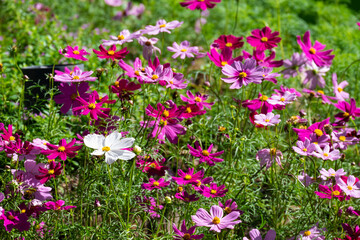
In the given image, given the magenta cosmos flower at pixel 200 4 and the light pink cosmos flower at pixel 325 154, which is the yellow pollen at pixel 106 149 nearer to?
the light pink cosmos flower at pixel 325 154

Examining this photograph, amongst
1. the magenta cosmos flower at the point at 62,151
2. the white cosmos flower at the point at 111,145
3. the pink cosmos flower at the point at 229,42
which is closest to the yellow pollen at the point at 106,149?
the white cosmos flower at the point at 111,145

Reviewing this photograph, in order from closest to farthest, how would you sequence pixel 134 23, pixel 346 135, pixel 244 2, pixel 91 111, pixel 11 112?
pixel 91 111 → pixel 346 135 → pixel 11 112 → pixel 134 23 → pixel 244 2

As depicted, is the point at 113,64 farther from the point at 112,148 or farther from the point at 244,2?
the point at 244,2

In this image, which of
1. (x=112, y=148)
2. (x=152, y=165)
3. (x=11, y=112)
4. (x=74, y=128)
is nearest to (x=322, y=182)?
(x=152, y=165)

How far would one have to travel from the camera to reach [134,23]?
4.58 meters

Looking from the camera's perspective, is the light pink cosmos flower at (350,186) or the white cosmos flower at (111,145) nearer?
the white cosmos flower at (111,145)

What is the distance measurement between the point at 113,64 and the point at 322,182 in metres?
0.87

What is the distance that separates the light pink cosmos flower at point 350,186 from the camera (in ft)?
4.53

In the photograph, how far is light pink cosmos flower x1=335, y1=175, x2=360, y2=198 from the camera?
1382 mm

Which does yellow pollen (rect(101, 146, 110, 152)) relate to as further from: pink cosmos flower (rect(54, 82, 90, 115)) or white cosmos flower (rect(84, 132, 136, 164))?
pink cosmos flower (rect(54, 82, 90, 115))

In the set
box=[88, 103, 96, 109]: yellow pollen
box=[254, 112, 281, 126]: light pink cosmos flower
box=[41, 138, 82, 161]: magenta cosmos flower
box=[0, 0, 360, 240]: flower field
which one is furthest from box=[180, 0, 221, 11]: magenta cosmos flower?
box=[41, 138, 82, 161]: magenta cosmos flower

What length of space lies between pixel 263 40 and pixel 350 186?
68 centimetres

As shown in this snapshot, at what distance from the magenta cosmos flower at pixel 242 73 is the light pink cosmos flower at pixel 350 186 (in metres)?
0.43

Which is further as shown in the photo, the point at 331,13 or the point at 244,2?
the point at 244,2
